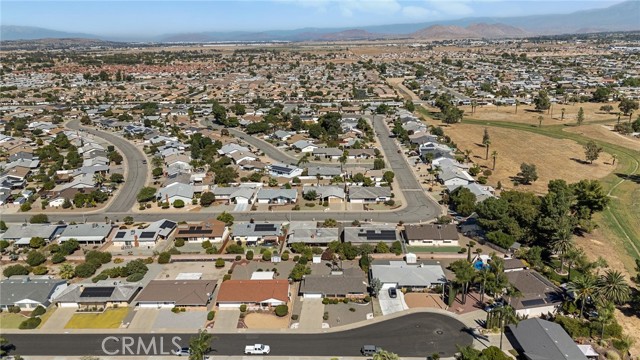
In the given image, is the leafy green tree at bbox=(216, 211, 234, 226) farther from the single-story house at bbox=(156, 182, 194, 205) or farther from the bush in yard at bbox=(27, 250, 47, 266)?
the bush in yard at bbox=(27, 250, 47, 266)

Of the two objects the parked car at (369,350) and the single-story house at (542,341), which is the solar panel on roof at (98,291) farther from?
the single-story house at (542,341)

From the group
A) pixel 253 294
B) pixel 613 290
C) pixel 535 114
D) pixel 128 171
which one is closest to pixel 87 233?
pixel 253 294

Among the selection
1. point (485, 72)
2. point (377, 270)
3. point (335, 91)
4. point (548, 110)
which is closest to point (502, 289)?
point (377, 270)

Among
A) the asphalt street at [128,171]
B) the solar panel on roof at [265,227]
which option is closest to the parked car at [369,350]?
the solar panel on roof at [265,227]

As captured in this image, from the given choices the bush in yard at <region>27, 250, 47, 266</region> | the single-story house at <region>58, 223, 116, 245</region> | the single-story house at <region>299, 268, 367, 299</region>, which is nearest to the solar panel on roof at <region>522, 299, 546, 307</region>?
the single-story house at <region>299, 268, 367, 299</region>

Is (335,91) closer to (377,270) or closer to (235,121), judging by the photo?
(235,121)

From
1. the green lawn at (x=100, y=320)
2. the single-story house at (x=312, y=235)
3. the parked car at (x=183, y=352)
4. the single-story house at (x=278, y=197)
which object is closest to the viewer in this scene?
the parked car at (x=183, y=352)
